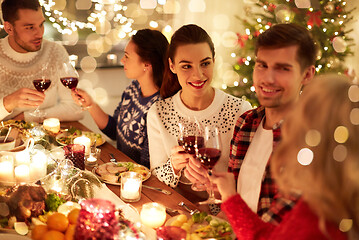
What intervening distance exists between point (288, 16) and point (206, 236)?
2595 mm

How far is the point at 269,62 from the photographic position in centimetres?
155

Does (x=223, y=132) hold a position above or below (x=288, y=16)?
below

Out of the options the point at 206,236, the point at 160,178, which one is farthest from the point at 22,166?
the point at 206,236

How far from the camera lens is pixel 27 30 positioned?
8.95 feet

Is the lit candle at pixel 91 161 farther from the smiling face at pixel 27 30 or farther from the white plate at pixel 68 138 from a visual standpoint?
the smiling face at pixel 27 30

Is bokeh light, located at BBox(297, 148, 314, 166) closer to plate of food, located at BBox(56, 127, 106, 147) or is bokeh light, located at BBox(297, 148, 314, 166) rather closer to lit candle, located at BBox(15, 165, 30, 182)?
lit candle, located at BBox(15, 165, 30, 182)

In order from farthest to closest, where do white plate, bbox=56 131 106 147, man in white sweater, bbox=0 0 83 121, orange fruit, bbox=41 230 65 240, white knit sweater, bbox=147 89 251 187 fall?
man in white sweater, bbox=0 0 83 121 < white plate, bbox=56 131 106 147 < white knit sweater, bbox=147 89 251 187 < orange fruit, bbox=41 230 65 240

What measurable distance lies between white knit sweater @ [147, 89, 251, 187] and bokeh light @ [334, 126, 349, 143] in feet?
4.09

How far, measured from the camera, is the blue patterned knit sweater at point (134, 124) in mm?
2426

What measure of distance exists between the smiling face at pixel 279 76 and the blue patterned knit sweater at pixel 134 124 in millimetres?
998

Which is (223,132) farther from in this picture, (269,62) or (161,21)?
(161,21)

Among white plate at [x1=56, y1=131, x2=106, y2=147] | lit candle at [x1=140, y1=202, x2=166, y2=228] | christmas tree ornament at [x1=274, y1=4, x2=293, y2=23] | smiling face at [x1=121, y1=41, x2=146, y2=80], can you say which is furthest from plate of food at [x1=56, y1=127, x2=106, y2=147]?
christmas tree ornament at [x1=274, y1=4, x2=293, y2=23]

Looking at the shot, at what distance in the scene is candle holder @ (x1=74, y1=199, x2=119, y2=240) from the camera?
0.98 metres

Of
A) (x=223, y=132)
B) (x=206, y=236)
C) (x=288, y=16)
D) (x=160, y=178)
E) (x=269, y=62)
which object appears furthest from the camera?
(x=288, y=16)
